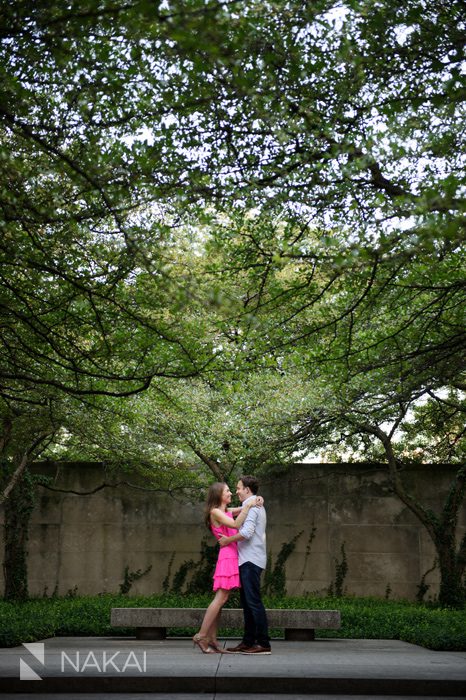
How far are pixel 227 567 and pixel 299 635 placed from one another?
8.17 ft

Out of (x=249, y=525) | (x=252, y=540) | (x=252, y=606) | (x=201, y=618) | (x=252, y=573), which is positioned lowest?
(x=201, y=618)

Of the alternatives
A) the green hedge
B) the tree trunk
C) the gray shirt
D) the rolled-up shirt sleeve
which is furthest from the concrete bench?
the tree trunk

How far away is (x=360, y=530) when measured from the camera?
16094 millimetres

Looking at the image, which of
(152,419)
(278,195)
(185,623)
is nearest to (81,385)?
(185,623)

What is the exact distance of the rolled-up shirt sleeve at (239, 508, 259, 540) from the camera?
8.49m

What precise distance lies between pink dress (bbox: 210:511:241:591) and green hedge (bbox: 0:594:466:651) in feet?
7.90

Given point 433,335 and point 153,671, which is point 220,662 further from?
point 433,335

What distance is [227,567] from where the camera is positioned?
28.6 feet

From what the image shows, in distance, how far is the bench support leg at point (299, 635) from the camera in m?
10.6

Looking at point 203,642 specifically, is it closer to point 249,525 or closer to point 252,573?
point 252,573

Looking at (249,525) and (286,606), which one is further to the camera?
(286,606)

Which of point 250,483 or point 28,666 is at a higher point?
point 250,483

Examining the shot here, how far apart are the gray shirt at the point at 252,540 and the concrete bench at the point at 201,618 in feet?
5.03

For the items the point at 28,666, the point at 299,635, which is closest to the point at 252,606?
the point at 28,666
